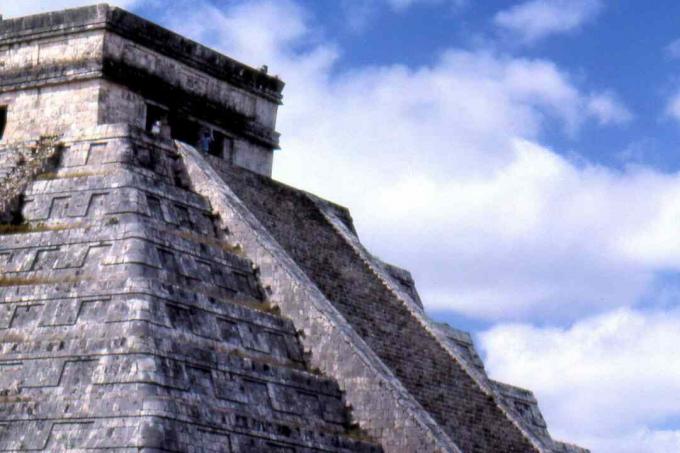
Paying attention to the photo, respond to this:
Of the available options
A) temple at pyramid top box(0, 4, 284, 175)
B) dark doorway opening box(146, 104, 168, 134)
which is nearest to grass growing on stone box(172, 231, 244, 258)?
temple at pyramid top box(0, 4, 284, 175)

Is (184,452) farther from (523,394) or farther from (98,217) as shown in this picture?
(523,394)

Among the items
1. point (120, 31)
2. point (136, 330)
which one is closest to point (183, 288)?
point (136, 330)

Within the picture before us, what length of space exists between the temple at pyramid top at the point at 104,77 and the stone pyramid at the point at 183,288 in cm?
4

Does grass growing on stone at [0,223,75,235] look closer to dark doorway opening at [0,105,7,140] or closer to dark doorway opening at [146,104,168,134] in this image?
dark doorway opening at [0,105,7,140]

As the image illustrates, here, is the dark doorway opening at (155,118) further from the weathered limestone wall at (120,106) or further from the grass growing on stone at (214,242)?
the grass growing on stone at (214,242)

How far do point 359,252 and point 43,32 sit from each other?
6680mm

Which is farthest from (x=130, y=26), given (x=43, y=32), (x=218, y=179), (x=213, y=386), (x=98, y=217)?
(x=213, y=386)

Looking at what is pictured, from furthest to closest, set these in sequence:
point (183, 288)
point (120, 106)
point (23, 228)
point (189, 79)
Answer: point (189, 79), point (120, 106), point (23, 228), point (183, 288)

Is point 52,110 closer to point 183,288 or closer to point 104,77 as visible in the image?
point 104,77

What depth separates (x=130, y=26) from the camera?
24.4 meters

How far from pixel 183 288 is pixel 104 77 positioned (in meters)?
6.29

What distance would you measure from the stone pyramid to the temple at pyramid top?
0.04 metres

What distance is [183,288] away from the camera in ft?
61.7

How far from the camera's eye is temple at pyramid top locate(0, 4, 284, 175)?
23.8m
